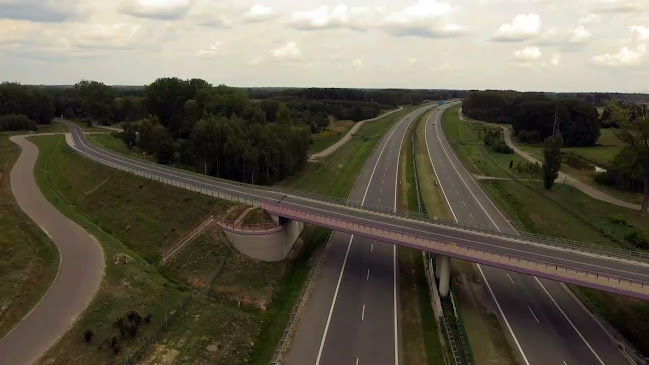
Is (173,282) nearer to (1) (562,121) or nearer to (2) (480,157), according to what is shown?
(2) (480,157)

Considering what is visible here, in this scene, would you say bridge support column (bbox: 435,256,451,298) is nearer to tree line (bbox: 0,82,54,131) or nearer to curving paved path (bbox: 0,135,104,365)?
curving paved path (bbox: 0,135,104,365)

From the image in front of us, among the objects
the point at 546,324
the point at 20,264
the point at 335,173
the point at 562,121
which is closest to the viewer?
the point at 546,324

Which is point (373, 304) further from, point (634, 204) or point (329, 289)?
point (634, 204)

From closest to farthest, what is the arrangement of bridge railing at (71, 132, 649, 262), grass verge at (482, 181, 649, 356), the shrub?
1. the shrub
2. grass verge at (482, 181, 649, 356)
3. bridge railing at (71, 132, 649, 262)

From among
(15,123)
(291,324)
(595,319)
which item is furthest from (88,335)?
(15,123)

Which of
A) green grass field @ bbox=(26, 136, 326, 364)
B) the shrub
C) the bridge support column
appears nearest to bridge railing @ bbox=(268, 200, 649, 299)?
the bridge support column

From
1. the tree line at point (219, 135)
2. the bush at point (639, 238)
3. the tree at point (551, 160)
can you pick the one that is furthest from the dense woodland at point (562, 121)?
the bush at point (639, 238)
